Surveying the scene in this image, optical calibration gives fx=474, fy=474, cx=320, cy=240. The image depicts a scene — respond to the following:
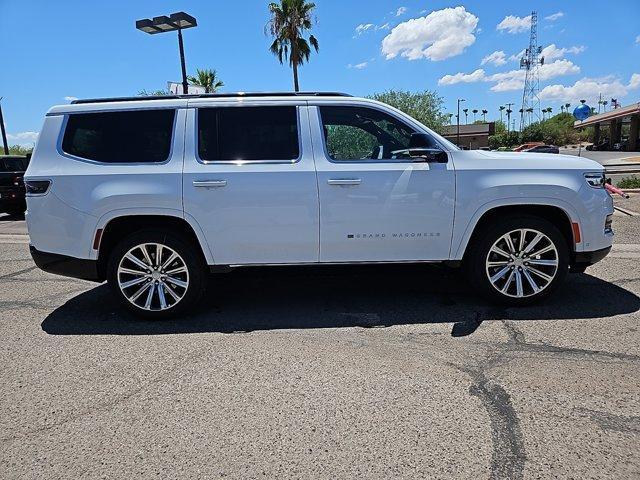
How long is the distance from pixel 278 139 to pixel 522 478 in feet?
10.7

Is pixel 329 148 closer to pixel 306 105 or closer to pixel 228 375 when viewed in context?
pixel 306 105

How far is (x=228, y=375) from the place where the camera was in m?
3.41

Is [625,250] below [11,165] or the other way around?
below

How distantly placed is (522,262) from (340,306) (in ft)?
5.93

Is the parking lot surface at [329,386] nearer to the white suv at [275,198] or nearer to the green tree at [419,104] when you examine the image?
the white suv at [275,198]

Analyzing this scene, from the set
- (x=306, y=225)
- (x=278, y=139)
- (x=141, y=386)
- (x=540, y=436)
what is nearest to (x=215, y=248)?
(x=306, y=225)

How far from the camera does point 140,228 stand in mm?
4496

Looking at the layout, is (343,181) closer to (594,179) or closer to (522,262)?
(522,262)

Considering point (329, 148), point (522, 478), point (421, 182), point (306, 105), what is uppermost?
point (306, 105)

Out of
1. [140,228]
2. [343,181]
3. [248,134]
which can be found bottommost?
[140,228]

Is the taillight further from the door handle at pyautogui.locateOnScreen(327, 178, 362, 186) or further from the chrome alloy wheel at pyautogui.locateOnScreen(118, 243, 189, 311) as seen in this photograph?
the door handle at pyautogui.locateOnScreen(327, 178, 362, 186)

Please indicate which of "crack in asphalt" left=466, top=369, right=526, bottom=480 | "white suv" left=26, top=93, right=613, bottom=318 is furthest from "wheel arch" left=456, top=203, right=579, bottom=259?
"crack in asphalt" left=466, top=369, right=526, bottom=480

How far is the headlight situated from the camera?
4.43 metres

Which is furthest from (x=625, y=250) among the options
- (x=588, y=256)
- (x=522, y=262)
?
(x=522, y=262)
